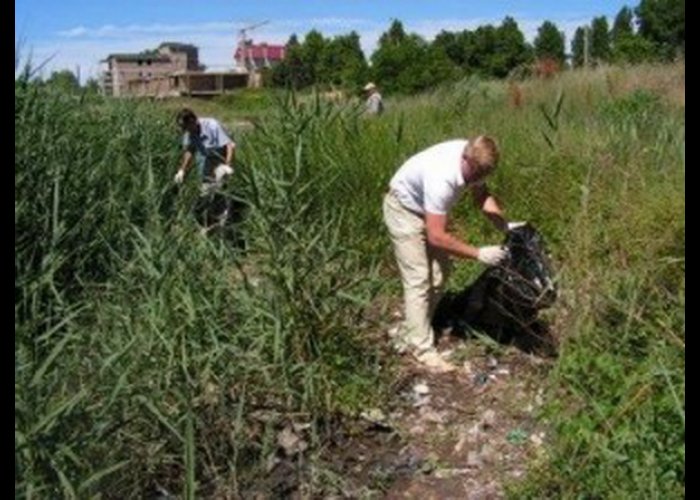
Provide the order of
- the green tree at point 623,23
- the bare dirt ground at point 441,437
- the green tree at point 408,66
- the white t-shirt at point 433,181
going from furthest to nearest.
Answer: the green tree at point 623,23 < the green tree at point 408,66 < the white t-shirt at point 433,181 < the bare dirt ground at point 441,437

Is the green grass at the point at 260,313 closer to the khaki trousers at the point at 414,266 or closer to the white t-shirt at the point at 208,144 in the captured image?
the khaki trousers at the point at 414,266

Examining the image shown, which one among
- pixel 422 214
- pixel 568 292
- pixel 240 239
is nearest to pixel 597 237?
pixel 568 292

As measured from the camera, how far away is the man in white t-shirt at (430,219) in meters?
5.33

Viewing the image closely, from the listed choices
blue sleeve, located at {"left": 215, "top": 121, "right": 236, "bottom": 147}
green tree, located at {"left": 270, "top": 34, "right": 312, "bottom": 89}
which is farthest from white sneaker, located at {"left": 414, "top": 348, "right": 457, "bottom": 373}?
Result: blue sleeve, located at {"left": 215, "top": 121, "right": 236, "bottom": 147}

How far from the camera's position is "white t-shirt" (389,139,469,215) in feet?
17.6

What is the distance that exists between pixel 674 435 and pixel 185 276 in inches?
85.9

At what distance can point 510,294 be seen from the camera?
19.0 feet

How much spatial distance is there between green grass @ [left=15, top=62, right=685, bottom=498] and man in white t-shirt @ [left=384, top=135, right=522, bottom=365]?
0.34 meters

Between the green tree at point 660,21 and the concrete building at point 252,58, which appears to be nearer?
the concrete building at point 252,58

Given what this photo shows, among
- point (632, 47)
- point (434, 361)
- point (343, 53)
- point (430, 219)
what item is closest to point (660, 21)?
point (632, 47)

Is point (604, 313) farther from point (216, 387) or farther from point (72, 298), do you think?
point (72, 298)

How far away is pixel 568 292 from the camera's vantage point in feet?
16.8

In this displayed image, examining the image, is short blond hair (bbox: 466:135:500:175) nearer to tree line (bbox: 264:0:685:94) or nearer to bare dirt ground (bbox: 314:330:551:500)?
bare dirt ground (bbox: 314:330:551:500)

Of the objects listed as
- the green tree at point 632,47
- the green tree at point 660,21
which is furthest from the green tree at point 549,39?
the green tree at point 660,21
